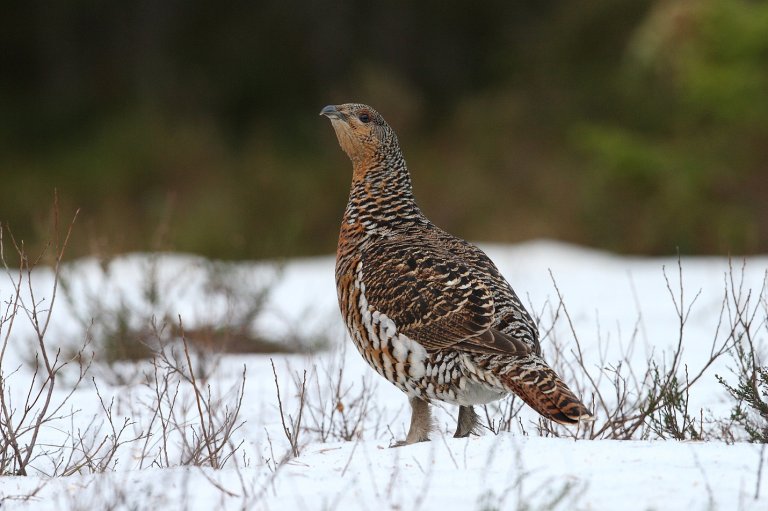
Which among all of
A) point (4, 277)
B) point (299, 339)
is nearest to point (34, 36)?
point (4, 277)

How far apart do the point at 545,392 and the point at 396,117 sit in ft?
47.1

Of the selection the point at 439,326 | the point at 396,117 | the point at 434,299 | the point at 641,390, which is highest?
the point at 396,117

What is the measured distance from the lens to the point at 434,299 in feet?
13.5

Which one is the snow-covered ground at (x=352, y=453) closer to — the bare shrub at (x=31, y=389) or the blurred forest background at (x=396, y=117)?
the bare shrub at (x=31, y=389)

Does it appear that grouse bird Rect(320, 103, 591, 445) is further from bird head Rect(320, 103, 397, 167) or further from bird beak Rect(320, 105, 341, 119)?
bird beak Rect(320, 105, 341, 119)

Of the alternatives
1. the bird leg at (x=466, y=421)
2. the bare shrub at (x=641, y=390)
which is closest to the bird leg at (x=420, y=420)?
the bird leg at (x=466, y=421)

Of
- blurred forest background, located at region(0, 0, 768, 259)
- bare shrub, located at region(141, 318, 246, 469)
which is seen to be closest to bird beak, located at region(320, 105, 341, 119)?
bare shrub, located at region(141, 318, 246, 469)

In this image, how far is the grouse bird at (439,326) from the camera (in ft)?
12.5

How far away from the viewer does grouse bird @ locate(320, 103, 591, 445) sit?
12.5 feet

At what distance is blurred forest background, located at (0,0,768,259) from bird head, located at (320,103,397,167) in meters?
2.84

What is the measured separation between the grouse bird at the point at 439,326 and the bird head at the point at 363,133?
474 millimetres

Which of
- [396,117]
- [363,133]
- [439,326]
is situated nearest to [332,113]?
[363,133]

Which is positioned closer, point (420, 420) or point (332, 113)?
point (420, 420)

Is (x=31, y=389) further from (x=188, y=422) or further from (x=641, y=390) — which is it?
(x=641, y=390)
